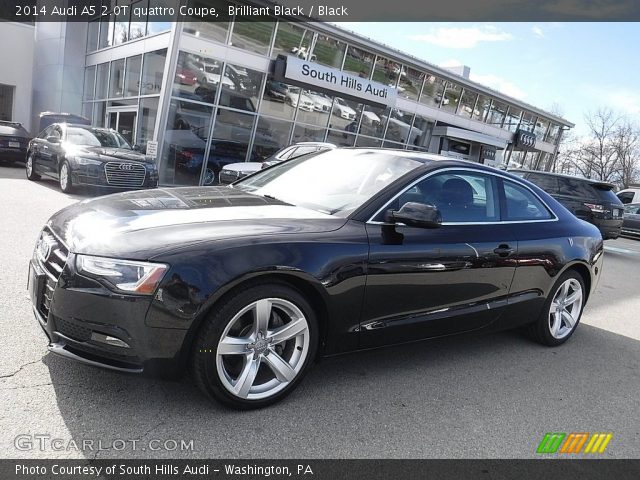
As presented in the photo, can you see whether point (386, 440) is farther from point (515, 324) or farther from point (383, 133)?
point (383, 133)

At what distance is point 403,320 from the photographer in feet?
10.9

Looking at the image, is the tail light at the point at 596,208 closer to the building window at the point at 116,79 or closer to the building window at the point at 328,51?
the building window at the point at 328,51

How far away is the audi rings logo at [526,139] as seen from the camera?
94.5 feet

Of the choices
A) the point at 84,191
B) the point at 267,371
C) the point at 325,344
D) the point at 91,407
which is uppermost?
the point at 325,344

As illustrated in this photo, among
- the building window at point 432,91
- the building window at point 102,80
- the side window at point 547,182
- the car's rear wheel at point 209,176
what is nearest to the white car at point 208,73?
the car's rear wheel at point 209,176

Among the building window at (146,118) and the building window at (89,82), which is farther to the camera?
the building window at (89,82)

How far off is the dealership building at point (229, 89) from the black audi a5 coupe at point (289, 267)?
34.5 ft

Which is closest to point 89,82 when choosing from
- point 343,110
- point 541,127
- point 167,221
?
→ point 343,110

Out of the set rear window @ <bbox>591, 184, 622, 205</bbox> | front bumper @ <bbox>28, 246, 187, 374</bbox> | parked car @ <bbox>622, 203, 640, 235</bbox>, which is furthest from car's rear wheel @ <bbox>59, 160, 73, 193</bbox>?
parked car @ <bbox>622, 203, 640, 235</bbox>

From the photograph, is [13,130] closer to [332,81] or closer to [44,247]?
[332,81]

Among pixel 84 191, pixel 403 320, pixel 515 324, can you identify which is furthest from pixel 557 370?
pixel 84 191

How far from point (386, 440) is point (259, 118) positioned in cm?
1463

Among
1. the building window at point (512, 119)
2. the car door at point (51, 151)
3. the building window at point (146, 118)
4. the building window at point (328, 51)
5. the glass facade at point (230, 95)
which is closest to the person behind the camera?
the car door at point (51, 151)

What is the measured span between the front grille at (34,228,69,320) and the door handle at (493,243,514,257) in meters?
2.91
